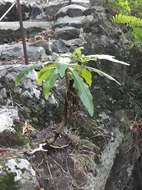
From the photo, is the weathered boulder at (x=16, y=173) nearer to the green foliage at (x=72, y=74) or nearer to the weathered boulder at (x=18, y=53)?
the green foliage at (x=72, y=74)

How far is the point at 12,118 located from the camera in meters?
4.61

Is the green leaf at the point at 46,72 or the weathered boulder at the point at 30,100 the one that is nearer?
the green leaf at the point at 46,72

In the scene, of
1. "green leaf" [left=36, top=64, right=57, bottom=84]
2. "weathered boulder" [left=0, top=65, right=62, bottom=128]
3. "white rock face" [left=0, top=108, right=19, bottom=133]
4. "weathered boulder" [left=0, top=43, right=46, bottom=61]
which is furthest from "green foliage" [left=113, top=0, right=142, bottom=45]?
"green leaf" [left=36, top=64, right=57, bottom=84]

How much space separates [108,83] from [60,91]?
2.62ft

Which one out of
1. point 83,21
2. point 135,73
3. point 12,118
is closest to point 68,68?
point 12,118

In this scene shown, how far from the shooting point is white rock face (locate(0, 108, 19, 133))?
14.5ft

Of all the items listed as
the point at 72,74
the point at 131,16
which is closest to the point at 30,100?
the point at 72,74

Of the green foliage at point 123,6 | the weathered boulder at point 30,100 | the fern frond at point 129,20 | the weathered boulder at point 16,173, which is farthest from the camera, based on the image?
the green foliage at point 123,6

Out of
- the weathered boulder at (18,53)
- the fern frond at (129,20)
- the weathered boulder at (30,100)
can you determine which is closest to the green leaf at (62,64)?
the weathered boulder at (30,100)

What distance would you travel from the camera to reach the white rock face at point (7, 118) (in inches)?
174

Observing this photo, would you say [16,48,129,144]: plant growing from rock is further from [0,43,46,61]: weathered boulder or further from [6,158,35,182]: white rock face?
[0,43,46,61]: weathered boulder

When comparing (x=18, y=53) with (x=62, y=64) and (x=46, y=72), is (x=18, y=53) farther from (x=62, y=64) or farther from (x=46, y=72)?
(x=62, y=64)

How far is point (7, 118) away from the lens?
456cm

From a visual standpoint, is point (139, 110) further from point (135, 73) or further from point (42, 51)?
point (42, 51)
